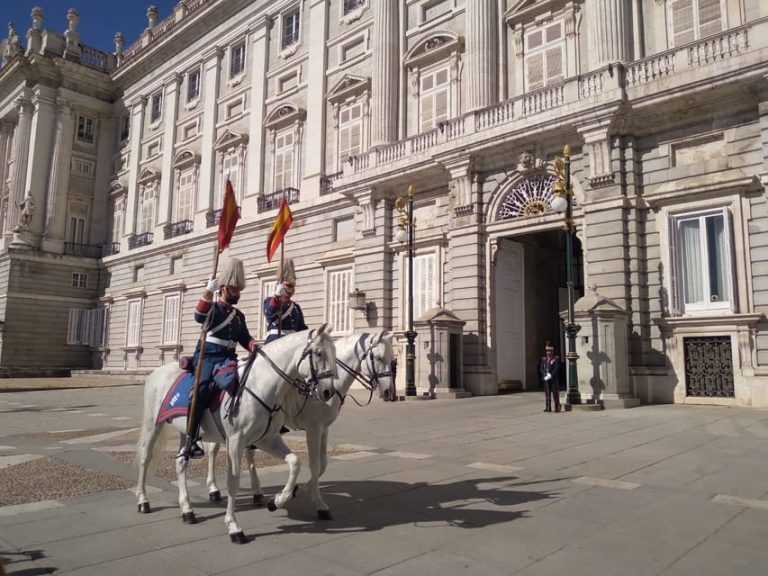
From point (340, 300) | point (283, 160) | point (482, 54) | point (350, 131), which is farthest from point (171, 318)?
point (482, 54)

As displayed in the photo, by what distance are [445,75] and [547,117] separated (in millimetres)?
6151

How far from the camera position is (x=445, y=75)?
22.0 meters

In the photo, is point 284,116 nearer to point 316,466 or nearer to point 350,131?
point 350,131

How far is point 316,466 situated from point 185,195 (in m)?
31.1

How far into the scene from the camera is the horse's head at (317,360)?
17.1ft

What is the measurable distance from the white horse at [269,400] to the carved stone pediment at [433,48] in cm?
1887

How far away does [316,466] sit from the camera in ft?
17.8

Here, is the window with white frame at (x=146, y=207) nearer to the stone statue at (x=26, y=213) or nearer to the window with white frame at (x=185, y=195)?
the window with white frame at (x=185, y=195)

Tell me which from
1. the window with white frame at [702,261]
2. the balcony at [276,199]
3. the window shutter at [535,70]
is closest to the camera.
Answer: the window with white frame at [702,261]

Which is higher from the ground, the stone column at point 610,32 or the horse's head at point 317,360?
the stone column at point 610,32

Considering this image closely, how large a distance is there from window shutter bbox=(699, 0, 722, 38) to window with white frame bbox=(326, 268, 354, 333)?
13923mm

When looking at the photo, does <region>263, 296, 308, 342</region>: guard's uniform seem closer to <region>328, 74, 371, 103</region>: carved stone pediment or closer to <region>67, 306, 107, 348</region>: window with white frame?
<region>328, 74, 371, 103</region>: carved stone pediment

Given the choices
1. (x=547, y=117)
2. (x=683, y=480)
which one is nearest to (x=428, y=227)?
(x=547, y=117)

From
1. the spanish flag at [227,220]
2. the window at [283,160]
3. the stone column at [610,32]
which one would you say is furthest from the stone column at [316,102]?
the spanish flag at [227,220]
